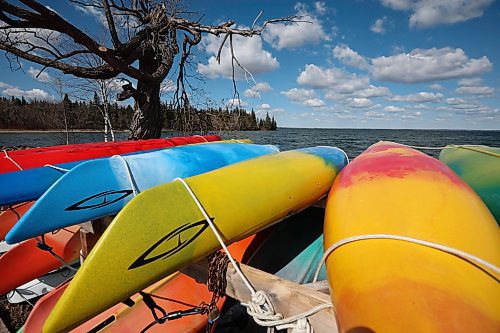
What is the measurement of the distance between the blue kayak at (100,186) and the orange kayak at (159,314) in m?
0.90

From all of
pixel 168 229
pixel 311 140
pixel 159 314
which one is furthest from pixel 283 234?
pixel 311 140

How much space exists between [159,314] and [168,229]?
→ 1.38 metres

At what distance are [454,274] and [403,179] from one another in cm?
80

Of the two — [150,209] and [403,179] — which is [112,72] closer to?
[150,209]

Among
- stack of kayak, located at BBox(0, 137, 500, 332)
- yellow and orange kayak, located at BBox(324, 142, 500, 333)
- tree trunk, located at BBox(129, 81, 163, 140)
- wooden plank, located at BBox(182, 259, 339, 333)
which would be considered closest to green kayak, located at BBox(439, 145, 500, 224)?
stack of kayak, located at BBox(0, 137, 500, 332)

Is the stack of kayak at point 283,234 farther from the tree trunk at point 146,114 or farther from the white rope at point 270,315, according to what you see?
the tree trunk at point 146,114

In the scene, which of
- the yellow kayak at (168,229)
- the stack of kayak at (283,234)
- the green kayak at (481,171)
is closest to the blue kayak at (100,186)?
the stack of kayak at (283,234)

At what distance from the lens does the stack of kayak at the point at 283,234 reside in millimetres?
1146

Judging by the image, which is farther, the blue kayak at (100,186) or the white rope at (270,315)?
the blue kayak at (100,186)

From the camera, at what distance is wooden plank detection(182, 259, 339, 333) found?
55.5 inches

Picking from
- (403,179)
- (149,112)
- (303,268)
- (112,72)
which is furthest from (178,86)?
(403,179)

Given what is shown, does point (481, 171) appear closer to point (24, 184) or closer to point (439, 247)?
point (439, 247)

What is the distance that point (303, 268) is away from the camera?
2863mm

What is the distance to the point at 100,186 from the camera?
2451 mm
